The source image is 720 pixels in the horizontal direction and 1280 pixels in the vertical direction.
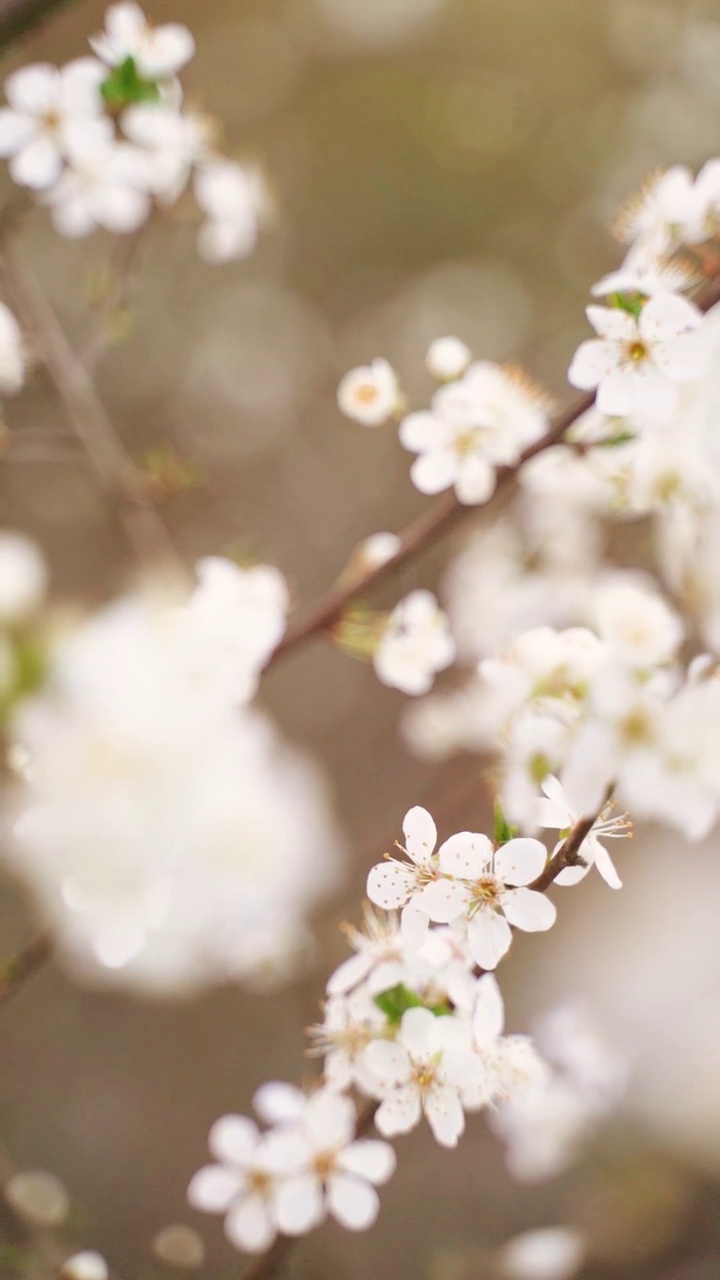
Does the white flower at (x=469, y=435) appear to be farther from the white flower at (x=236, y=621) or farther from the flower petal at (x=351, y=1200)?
the flower petal at (x=351, y=1200)

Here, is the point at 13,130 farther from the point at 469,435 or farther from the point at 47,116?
the point at 469,435

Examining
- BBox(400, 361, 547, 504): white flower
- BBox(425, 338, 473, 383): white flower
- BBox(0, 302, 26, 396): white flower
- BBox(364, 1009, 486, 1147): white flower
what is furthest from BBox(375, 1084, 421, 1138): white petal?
BBox(0, 302, 26, 396): white flower

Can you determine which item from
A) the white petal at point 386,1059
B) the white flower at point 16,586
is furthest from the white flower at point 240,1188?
the white flower at point 16,586

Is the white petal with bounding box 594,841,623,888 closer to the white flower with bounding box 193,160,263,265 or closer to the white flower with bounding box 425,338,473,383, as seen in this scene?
the white flower with bounding box 425,338,473,383

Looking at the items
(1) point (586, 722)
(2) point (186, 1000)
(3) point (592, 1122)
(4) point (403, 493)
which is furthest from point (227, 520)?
(1) point (586, 722)

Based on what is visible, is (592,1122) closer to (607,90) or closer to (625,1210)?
(625,1210)

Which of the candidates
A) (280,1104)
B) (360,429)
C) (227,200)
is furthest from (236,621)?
(360,429)
